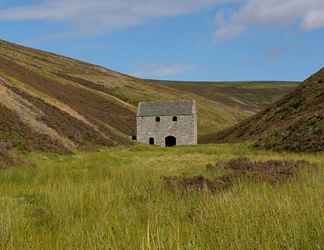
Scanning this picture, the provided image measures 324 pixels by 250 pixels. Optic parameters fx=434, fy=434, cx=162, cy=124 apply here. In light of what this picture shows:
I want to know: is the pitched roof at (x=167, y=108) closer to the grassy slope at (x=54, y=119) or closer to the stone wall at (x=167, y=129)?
the stone wall at (x=167, y=129)

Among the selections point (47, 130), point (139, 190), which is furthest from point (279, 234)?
point (47, 130)

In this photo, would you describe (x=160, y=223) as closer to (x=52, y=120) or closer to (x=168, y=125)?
(x=52, y=120)

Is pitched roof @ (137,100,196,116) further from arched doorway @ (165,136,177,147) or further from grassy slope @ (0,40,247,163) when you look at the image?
grassy slope @ (0,40,247,163)

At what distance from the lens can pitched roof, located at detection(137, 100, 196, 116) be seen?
65.4m

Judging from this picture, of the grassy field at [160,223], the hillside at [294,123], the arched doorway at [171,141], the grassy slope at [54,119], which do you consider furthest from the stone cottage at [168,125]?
the grassy field at [160,223]

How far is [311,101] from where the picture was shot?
48.6m

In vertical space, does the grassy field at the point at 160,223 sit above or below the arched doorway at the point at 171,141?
above

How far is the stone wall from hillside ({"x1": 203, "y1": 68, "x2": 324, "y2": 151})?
6.91 meters

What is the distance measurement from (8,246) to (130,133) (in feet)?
201

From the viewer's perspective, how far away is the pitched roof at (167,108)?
65.4 meters

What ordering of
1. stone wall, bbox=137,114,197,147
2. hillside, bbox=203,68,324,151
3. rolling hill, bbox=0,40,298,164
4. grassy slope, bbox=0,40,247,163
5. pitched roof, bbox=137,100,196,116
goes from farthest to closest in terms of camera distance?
1. pitched roof, bbox=137,100,196,116
2. stone wall, bbox=137,114,197,147
3. grassy slope, bbox=0,40,247,163
4. rolling hill, bbox=0,40,298,164
5. hillside, bbox=203,68,324,151

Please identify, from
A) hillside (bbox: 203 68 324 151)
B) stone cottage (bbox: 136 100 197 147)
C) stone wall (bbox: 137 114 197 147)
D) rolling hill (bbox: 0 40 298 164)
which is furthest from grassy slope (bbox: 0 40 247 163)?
hillside (bbox: 203 68 324 151)

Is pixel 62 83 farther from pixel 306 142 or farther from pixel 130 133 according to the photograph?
pixel 306 142

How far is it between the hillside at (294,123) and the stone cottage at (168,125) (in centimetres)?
720
